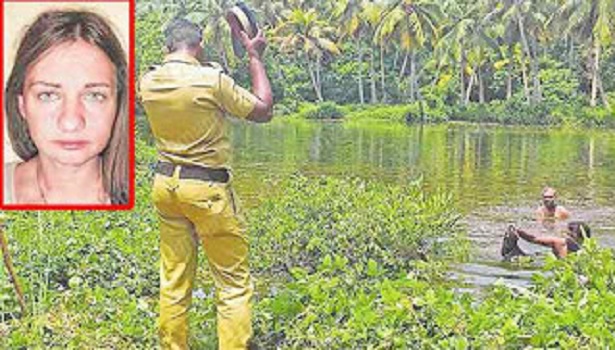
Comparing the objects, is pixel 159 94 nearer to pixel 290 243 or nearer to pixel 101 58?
pixel 101 58

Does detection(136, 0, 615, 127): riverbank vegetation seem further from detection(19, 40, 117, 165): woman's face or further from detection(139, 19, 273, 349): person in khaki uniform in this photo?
detection(19, 40, 117, 165): woman's face

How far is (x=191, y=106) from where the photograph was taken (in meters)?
4.38

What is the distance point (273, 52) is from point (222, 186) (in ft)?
154

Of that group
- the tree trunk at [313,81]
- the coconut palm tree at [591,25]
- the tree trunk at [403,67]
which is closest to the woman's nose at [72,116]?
the coconut palm tree at [591,25]

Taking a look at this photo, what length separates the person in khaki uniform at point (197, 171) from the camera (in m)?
4.38

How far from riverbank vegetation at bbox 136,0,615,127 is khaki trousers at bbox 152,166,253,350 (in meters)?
33.3

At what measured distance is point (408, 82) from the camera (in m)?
50.7

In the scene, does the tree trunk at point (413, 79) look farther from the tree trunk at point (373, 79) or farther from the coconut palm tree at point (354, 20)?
the coconut palm tree at point (354, 20)

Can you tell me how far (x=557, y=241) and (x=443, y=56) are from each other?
36.5 m

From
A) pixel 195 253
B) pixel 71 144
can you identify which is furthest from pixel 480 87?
pixel 71 144

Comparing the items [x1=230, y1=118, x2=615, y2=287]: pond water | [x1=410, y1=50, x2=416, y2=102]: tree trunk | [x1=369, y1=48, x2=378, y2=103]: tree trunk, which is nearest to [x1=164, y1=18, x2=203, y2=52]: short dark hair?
[x1=230, y1=118, x2=615, y2=287]: pond water

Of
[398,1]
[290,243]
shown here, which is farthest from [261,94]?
[398,1]

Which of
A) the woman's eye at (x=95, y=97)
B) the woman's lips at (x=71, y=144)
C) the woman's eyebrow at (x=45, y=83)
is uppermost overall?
the woman's eyebrow at (x=45, y=83)

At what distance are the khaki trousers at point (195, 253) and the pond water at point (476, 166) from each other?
4270 mm
